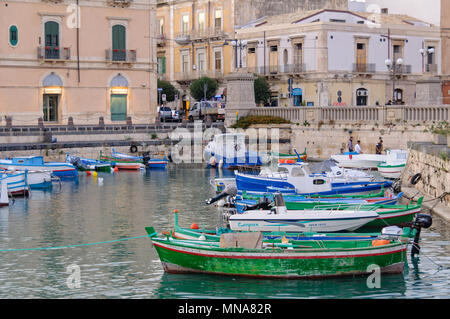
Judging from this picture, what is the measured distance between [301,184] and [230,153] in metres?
17.5

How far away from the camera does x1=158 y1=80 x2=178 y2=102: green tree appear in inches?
2859

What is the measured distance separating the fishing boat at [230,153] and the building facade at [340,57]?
11.8 metres

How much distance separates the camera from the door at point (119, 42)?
187ft

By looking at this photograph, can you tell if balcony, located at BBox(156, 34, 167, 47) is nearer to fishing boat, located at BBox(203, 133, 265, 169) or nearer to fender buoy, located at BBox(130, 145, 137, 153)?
fender buoy, located at BBox(130, 145, 137, 153)

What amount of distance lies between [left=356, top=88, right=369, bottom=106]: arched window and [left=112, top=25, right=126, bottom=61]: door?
17800 millimetres

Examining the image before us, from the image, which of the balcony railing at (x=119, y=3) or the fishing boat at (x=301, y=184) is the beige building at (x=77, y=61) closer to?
the balcony railing at (x=119, y=3)

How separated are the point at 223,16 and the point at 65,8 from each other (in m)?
18.6

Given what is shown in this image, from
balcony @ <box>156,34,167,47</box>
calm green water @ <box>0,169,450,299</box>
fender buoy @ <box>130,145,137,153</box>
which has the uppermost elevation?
balcony @ <box>156,34,167,47</box>

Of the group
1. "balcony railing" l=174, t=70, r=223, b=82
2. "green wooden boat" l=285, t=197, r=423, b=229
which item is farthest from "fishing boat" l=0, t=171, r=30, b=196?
"balcony railing" l=174, t=70, r=223, b=82

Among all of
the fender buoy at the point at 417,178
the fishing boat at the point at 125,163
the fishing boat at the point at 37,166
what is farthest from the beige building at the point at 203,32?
the fender buoy at the point at 417,178

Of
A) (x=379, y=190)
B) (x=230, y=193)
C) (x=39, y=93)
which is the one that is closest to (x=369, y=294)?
(x=230, y=193)

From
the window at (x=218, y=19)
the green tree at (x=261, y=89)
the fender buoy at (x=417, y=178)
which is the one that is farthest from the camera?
the window at (x=218, y=19)

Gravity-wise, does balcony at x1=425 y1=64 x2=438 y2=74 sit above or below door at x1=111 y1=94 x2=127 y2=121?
above

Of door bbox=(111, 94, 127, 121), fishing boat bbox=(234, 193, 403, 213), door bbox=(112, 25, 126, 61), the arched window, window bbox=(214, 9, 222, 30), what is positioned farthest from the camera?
window bbox=(214, 9, 222, 30)
